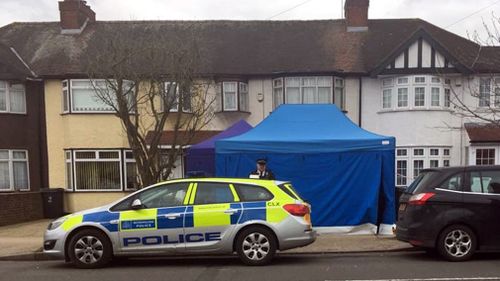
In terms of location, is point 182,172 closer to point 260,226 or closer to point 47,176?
point 47,176

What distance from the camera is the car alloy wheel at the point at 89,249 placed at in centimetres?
738

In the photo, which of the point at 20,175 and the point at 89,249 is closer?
the point at 89,249

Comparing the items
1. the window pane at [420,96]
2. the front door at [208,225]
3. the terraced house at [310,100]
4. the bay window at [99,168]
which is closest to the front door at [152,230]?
the front door at [208,225]

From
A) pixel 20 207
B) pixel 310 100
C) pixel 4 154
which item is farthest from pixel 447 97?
pixel 4 154

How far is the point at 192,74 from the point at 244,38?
7.66 meters

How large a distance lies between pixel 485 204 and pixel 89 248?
641cm

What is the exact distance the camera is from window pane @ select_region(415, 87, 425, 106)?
1677 centimetres

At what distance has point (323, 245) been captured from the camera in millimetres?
9258

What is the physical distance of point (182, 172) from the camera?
671 inches

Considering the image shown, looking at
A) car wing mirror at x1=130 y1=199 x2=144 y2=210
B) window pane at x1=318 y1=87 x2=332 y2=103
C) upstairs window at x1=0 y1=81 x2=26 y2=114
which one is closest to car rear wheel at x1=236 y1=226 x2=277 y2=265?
car wing mirror at x1=130 y1=199 x2=144 y2=210

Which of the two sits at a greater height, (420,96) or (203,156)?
(420,96)

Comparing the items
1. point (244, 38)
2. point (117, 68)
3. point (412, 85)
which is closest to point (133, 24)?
point (244, 38)

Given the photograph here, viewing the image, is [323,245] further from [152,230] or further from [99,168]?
[99,168]

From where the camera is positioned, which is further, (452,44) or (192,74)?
(452,44)
